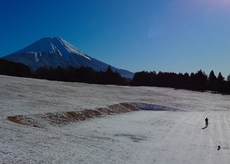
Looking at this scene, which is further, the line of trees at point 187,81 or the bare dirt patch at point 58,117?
the line of trees at point 187,81

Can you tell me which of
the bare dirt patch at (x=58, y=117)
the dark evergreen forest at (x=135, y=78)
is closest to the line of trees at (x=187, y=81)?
the dark evergreen forest at (x=135, y=78)

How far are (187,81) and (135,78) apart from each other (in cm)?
2422

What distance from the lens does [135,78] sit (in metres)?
102

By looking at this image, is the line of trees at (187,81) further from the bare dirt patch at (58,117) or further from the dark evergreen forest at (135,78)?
the bare dirt patch at (58,117)

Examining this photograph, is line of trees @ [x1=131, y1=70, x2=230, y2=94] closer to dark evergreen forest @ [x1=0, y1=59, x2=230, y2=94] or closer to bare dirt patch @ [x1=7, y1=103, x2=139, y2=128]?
dark evergreen forest @ [x1=0, y1=59, x2=230, y2=94]

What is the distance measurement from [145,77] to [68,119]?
80.0m

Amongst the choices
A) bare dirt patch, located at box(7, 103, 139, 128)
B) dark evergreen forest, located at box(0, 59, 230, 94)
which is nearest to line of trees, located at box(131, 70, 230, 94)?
dark evergreen forest, located at box(0, 59, 230, 94)

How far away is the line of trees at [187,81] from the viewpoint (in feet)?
279

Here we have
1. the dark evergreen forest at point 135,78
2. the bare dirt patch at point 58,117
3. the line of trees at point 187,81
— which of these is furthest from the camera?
the line of trees at point 187,81

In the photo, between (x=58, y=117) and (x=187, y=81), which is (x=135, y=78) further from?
(x=58, y=117)

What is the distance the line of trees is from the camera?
85.1 metres

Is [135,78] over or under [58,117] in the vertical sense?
over

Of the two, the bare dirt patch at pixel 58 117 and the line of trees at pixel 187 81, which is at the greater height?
the line of trees at pixel 187 81

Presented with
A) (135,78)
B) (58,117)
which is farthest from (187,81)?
(58,117)
